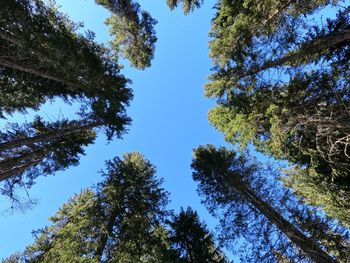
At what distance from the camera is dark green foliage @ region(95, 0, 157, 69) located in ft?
43.5

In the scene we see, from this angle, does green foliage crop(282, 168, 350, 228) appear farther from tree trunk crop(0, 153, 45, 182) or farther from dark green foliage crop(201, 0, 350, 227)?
tree trunk crop(0, 153, 45, 182)

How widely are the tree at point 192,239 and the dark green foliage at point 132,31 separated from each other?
28.1 ft

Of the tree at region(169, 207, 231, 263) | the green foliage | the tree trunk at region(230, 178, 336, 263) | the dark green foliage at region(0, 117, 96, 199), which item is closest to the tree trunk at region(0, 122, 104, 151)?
the dark green foliage at region(0, 117, 96, 199)

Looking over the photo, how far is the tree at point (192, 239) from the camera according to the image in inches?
507

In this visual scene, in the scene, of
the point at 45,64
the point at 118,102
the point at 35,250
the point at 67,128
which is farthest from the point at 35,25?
the point at 35,250

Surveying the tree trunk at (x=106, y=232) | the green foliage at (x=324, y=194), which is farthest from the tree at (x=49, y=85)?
the green foliage at (x=324, y=194)

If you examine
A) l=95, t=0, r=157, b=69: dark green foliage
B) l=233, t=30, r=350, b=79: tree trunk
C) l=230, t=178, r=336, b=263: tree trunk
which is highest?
l=95, t=0, r=157, b=69: dark green foliage

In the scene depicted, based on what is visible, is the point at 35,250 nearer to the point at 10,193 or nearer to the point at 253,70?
the point at 10,193

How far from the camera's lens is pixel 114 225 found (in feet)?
40.1

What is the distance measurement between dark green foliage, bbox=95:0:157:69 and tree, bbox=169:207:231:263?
8.58 metres

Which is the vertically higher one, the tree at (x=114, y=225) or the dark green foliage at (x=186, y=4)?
the dark green foliage at (x=186, y=4)

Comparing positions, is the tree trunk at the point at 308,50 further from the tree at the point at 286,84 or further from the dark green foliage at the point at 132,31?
the dark green foliage at the point at 132,31

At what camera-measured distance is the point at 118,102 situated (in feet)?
43.9

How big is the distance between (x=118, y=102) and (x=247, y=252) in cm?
882
